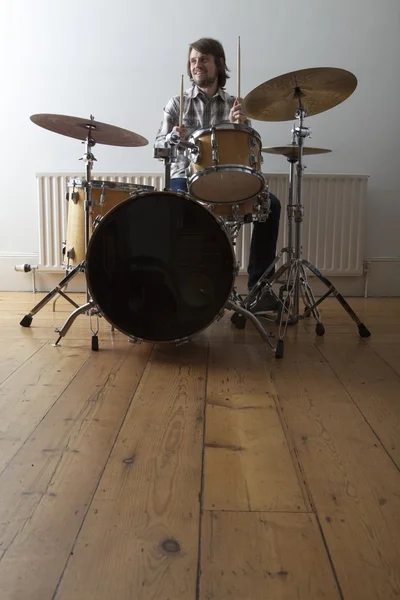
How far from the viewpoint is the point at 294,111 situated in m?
2.29

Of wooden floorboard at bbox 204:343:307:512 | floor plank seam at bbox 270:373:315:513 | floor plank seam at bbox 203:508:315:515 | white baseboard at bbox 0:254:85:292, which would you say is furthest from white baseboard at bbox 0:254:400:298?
floor plank seam at bbox 203:508:315:515

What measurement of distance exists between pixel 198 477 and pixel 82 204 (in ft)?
5.47

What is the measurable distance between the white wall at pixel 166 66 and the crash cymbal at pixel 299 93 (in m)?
0.83

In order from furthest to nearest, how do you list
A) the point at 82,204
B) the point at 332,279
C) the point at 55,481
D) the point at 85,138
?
the point at 332,279, the point at 82,204, the point at 85,138, the point at 55,481

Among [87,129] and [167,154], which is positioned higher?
[87,129]

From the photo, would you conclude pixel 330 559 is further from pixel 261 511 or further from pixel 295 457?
pixel 295 457

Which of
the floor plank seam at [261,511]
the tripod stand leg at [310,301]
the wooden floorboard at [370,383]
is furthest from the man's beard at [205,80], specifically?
the floor plank seam at [261,511]

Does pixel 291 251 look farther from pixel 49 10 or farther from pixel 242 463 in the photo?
pixel 49 10

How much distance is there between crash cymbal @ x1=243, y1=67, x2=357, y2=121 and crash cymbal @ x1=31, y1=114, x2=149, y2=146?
504mm

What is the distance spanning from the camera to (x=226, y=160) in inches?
73.6

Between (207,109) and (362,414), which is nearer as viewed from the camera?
(362,414)

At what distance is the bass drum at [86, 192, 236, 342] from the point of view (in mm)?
1792

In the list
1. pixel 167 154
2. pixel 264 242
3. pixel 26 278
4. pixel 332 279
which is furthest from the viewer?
pixel 26 278

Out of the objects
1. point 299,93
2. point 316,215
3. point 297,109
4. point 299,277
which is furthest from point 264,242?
point 299,93
